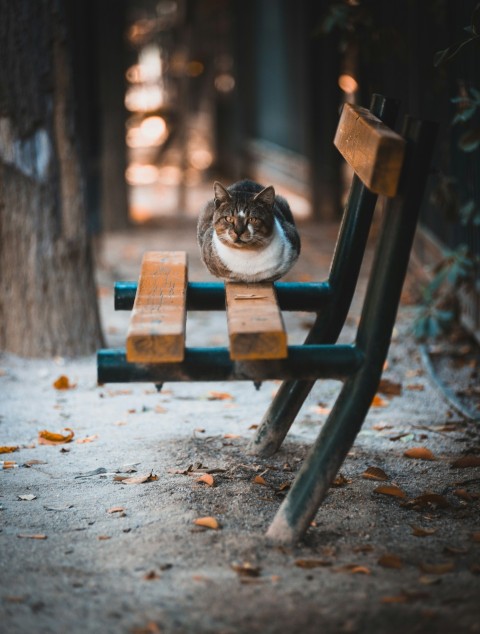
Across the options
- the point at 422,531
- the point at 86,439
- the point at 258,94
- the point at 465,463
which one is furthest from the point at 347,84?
the point at 422,531

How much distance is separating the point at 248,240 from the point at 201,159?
13.5 metres

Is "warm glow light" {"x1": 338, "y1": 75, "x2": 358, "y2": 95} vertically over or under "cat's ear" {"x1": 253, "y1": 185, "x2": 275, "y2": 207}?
under

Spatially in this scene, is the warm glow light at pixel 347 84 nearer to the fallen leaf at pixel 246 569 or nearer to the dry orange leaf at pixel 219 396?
the dry orange leaf at pixel 219 396

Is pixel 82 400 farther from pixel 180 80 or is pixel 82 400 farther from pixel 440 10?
pixel 180 80

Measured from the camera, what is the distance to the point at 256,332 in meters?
2.41

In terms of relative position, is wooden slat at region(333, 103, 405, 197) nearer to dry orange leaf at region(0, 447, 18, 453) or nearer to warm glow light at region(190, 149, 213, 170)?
dry orange leaf at region(0, 447, 18, 453)

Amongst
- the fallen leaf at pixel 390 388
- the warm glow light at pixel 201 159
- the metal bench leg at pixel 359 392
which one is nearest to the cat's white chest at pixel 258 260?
the metal bench leg at pixel 359 392

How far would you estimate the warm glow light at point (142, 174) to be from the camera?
48.7 ft

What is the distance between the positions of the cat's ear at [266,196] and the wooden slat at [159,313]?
0.37 meters

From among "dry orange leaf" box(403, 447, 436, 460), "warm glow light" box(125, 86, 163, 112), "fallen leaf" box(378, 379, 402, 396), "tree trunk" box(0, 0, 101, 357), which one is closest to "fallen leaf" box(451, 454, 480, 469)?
"dry orange leaf" box(403, 447, 436, 460)

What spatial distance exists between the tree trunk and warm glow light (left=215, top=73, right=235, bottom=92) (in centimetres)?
1083

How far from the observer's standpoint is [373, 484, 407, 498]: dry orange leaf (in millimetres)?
2998

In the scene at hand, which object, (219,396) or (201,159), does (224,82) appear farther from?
(219,396)

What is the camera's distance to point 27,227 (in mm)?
4969
